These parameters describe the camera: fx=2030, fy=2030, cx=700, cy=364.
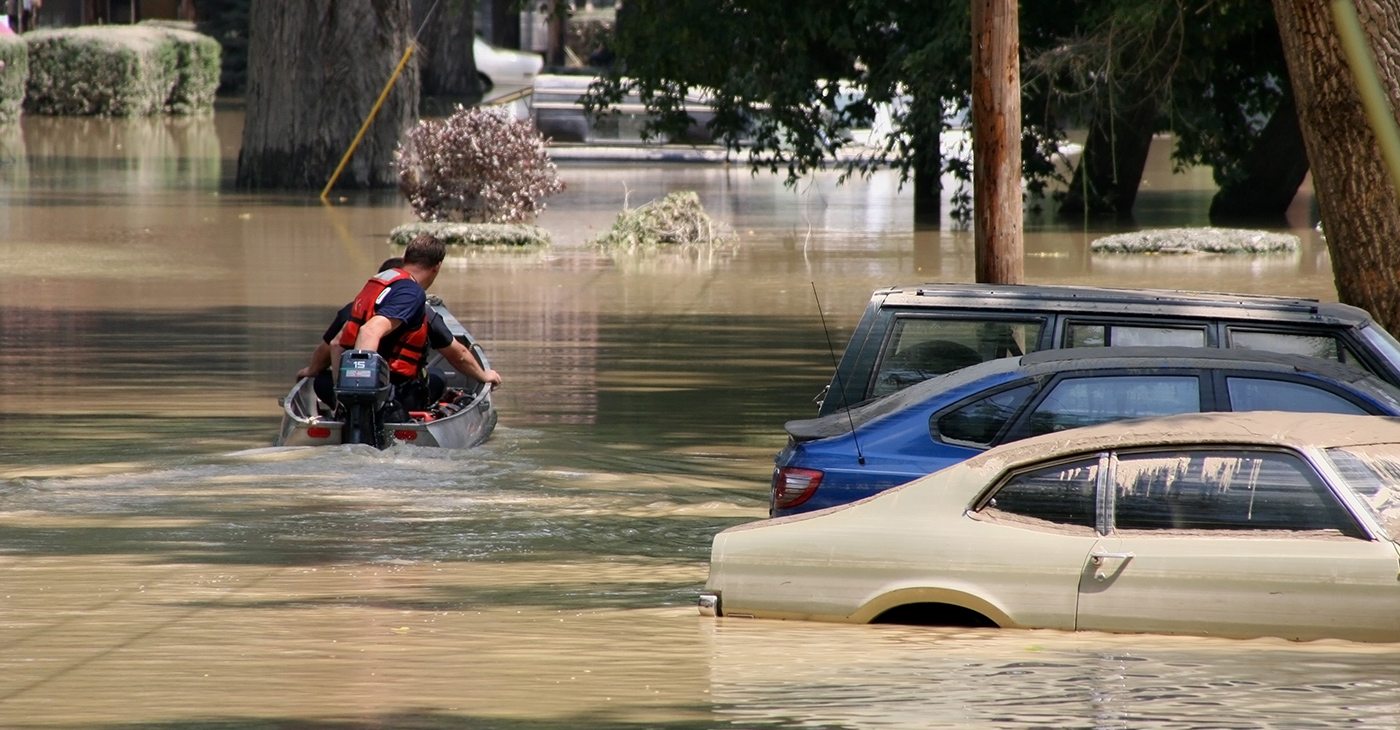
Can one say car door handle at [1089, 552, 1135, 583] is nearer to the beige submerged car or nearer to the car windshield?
the beige submerged car

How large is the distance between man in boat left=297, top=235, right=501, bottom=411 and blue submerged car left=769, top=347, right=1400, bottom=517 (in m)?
4.14

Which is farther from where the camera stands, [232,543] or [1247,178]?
[1247,178]

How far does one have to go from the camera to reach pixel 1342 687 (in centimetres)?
678

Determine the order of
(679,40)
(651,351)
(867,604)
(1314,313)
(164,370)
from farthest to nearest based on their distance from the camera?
(679,40) < (651,351) < (164,370) < (1314,313) < (867,604)

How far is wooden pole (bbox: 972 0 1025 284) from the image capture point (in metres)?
12.5

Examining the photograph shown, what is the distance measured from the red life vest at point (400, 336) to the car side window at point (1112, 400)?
4932 millimetres

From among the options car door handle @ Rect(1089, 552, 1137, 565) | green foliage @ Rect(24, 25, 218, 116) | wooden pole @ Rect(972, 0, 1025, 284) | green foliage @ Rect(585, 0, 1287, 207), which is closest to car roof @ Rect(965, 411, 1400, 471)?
car door handle @ Rect(1089, 552, 1137, 565)

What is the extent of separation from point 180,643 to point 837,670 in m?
2.56

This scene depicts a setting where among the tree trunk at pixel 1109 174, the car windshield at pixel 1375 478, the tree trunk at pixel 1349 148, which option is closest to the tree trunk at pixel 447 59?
the tree trunk at pixel 1109 174

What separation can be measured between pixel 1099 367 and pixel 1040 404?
12.1 inches

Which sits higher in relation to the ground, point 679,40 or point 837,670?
point 679,40

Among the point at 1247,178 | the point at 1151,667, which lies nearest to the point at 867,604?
the point at 1151,667

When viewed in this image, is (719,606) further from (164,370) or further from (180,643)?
(164,370)

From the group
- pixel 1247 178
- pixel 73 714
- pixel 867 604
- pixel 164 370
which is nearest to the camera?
pixel 73 714
